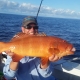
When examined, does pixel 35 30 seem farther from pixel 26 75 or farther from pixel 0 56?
pixel 0 56

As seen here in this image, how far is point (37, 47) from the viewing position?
2.77 m

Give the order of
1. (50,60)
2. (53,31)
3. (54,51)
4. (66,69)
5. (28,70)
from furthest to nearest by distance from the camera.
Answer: (53,31), (66,69), (28,70), (50,60), (54,51)

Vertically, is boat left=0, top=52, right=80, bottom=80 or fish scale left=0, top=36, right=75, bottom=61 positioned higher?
fish scale left=0, top=36, right=75, bottom=61

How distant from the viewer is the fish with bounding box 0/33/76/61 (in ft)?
9.03

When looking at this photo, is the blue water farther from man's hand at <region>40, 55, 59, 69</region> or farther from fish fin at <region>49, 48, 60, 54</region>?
fish fin at <region>49, 48, 60, 54</region>

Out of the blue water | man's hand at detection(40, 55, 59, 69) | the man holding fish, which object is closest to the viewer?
man's hand at detection(40, 55, 59, 69)

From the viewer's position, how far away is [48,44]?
279cm

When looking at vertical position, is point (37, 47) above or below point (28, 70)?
above

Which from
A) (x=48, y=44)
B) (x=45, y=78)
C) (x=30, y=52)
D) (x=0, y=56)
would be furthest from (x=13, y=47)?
(x=0, y=56)

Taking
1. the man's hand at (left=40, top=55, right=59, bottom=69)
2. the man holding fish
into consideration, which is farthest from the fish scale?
the man holding fish

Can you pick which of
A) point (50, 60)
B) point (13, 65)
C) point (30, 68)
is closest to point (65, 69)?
point (30, 68)

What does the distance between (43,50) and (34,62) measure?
2.70ft

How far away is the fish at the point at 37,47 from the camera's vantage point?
2752mm

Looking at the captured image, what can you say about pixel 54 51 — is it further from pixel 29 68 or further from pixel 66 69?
pixel 66 69
